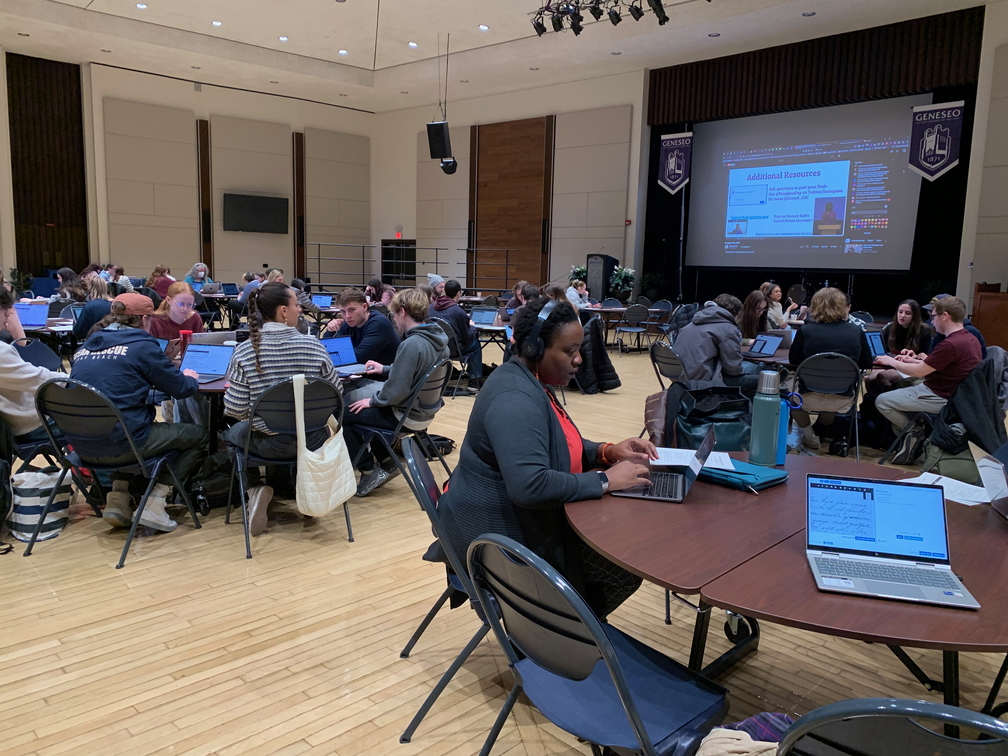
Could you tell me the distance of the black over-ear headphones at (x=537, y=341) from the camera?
6.57ft

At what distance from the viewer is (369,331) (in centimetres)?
464

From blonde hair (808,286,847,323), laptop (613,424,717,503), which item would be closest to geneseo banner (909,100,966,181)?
blonde hair (808,286,847,323)

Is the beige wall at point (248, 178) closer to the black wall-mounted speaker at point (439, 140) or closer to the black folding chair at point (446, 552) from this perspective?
the black wall-mounted speaker at point (439, 140)

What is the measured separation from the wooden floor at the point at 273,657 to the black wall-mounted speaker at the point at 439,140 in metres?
10.8

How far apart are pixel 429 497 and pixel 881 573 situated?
1.09 metres

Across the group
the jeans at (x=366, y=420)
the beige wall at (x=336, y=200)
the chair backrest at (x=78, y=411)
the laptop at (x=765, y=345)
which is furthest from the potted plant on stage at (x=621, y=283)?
the chair backrest at (x=78, y=411)

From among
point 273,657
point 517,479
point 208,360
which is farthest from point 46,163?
point 517,479

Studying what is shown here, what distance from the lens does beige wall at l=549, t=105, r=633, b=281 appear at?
45.8 ft

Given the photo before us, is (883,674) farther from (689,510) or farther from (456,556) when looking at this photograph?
(456,556)

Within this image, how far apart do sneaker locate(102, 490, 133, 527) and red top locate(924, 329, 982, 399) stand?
4657 millimetres

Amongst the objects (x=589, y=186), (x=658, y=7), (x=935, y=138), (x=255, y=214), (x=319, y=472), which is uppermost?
(x=658, y=7)

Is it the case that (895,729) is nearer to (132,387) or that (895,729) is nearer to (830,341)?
(132,387)

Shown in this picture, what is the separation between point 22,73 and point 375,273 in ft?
27.0

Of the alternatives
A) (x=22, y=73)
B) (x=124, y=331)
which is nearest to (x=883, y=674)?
(x=124, y=331)
